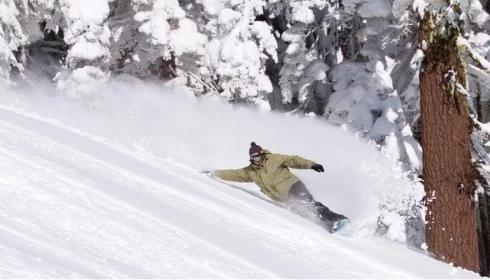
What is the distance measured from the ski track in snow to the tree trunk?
10.5 feet

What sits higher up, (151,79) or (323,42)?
A: (323,42)

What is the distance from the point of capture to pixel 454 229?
1112 centimetres

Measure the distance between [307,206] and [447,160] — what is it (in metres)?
2.79

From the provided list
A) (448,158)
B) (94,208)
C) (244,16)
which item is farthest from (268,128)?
(94,208)

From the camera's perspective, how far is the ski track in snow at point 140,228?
4391mm

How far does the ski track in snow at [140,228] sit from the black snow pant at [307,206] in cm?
34

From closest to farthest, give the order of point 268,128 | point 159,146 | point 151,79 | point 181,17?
point 159,146, point 268,128, point 181,17, point 151,79

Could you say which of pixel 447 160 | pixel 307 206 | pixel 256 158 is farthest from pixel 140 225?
pixel 447 160

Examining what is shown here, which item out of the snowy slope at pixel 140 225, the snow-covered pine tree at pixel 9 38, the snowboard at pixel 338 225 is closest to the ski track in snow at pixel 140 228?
the snowy slope at pixel 140 225

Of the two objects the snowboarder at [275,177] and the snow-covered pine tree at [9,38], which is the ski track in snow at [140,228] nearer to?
the snowboarder at [275,177]

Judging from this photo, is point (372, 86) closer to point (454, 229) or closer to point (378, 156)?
point (378, 156)

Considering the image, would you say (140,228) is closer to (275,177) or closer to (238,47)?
(275,177)

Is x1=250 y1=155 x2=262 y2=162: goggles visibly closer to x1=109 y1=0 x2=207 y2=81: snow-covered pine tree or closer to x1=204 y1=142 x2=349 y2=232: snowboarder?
x1=204 y1=142 x2=349 y2=232: snowboarder

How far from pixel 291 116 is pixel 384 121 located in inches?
180
